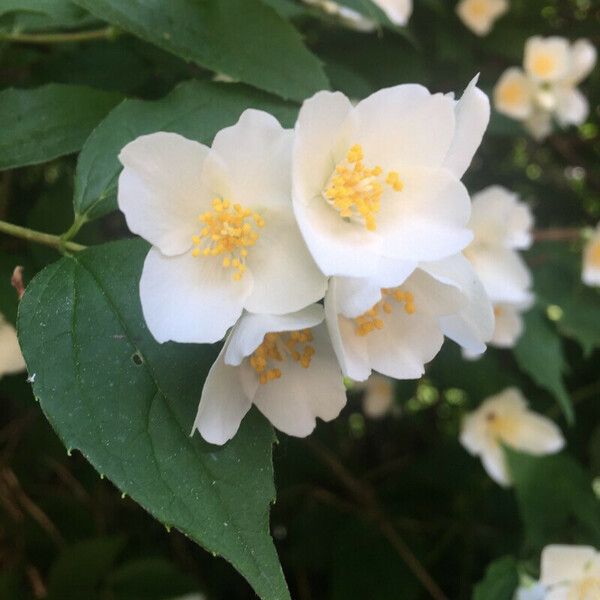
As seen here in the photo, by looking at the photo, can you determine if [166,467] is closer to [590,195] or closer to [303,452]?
[303,452]

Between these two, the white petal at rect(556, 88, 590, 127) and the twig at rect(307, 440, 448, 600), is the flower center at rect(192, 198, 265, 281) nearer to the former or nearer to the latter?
the twig at rect(307, 440, 448, 600)

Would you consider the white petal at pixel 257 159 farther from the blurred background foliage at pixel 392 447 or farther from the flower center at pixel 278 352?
the blurred background foliage at pixel 392 447

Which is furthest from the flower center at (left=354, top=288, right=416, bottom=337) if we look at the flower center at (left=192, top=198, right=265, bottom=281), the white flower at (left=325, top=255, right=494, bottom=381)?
the flower center at (left=192, top=198, right=265, bottom=281)

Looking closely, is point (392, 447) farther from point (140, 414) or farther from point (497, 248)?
A: point (140, 414)

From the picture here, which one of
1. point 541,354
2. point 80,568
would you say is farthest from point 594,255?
point 80,568

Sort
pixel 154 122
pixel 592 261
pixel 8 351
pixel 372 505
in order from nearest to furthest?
1. pixel 154 122
2. pixel 8 351
3. pixel 592 261
4. pixel 372 505
